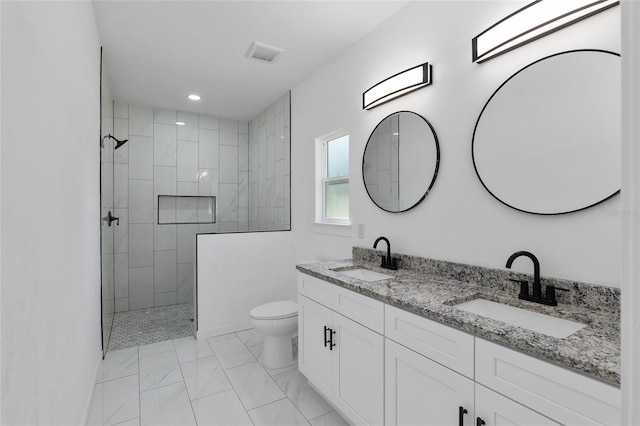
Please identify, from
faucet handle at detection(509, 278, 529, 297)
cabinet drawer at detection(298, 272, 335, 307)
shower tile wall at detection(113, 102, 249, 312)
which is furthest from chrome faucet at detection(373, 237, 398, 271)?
shower tile wall at detection(113, 102, 249, 312)

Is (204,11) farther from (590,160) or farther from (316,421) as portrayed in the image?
(316,421)

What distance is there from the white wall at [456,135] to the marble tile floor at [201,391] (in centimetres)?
114

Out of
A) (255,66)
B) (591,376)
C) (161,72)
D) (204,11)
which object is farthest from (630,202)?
(161,72)

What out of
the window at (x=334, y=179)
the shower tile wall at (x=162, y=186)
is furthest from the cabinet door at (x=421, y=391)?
the shower tile wall at (x=162, y=186)

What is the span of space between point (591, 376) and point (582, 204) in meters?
0.77

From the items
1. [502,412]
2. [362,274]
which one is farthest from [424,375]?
[362,274]

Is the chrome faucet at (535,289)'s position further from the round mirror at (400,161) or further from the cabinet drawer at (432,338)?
the round mirror at (400,161)

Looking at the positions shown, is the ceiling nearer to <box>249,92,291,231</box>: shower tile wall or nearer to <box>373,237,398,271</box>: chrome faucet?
<box>249,92,291,231</box>: shower tile wall

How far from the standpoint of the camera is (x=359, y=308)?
5.75ft

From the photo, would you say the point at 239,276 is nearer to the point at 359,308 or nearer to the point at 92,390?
the point at 92,390

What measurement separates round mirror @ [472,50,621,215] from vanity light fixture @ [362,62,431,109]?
0.50 metres

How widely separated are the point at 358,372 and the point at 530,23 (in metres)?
1.92

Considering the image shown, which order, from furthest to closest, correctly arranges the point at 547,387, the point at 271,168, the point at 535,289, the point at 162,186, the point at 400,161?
the point at 162,186
the point at 271,168
the point at 400,161
the point at 535,289
the point at 547,387

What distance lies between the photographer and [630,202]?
1.12 feet
